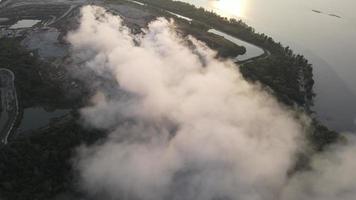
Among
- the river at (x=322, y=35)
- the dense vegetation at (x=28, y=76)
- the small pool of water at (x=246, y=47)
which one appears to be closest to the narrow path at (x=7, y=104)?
the dense vegetation at (x=28, y=76)

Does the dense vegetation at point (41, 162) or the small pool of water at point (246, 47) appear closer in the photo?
the dense vegetation at point (41, 162)

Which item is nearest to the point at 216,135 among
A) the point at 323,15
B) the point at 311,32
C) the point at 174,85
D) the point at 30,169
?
the point at 174,85

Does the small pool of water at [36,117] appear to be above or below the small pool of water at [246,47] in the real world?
below

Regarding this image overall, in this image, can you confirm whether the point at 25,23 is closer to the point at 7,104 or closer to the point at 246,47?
the point at 7,104

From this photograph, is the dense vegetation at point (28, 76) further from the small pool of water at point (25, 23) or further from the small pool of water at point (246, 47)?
the small pool of water at point (246, 47)

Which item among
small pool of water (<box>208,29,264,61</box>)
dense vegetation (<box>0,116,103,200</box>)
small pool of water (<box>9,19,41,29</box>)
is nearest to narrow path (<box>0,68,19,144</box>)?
dense vegetation (<box>0,116,103,200</box>)

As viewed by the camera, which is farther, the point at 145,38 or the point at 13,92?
the point at 145,38

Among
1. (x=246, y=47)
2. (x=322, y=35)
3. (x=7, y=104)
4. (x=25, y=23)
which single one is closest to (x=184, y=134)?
(x=7, y=104)

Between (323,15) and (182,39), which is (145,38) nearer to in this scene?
(182,39)
